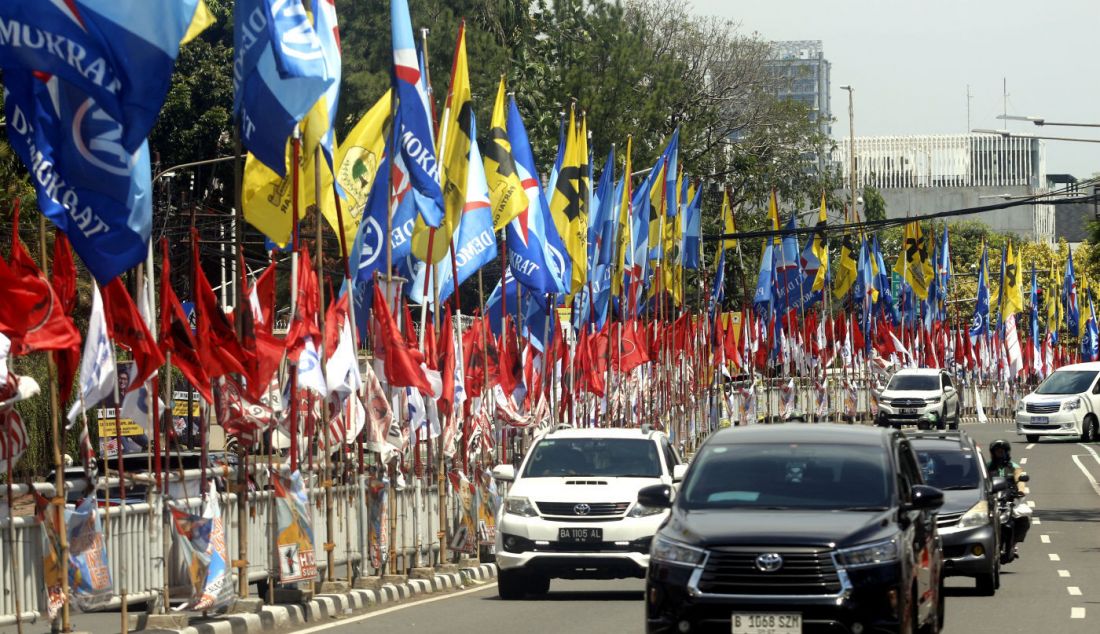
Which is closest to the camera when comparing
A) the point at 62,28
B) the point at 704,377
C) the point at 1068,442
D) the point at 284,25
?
the point at 62,28

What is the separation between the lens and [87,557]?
14.8m

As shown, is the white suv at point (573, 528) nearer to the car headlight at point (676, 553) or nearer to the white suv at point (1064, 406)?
the car headlight at point (676, 553)

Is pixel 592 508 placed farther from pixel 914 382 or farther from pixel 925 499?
pixel 914 382

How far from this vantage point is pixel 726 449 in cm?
1311

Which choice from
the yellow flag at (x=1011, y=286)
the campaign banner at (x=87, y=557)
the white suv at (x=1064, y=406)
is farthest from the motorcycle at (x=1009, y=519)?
the yellow flag at (x=1011, y=286)

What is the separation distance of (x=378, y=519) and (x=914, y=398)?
4091 centimetres

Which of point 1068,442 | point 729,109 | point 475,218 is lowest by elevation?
point 1068,442

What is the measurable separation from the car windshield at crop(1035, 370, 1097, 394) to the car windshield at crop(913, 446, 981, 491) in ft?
119

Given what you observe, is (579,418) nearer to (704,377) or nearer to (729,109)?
(704,377)

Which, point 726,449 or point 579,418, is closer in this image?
point 726,449

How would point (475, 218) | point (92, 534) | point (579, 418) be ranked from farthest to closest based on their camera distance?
1. point (579, 418)
2. point (475, 218)
3. point (92, 534)

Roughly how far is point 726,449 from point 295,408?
21.3 ft

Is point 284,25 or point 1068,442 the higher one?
point 284,25

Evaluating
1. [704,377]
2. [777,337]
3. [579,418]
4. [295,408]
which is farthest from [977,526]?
[777,337]
